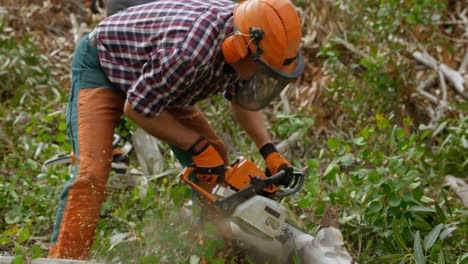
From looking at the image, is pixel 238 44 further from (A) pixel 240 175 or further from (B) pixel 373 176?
(B) pixel 373 176

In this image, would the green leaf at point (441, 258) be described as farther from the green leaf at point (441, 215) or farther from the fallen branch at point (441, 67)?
the fallen branch at point (441, 67)

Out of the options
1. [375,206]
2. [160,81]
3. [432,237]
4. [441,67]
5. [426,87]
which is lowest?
[426,87]

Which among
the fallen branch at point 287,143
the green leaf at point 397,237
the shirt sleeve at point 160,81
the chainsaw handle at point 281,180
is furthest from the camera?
the fallen branch at point 287,143

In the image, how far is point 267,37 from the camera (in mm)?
3738

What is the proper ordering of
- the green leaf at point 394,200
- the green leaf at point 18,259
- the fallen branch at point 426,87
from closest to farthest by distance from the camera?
the green leaf at point 18,259 < the green leaf at point 394,200 < the fallen branch at point 426,87

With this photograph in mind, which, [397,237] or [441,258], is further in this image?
[397,237]

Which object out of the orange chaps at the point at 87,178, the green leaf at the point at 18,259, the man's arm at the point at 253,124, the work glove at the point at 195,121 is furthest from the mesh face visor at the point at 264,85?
the green leaf at the point at 18,259

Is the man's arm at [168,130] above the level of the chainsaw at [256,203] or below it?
above

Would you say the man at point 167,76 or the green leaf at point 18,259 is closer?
the green leaf at point 18,259

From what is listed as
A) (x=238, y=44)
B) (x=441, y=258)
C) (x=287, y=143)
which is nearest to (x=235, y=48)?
(x=238, y=44)

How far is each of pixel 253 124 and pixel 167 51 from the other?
92cm

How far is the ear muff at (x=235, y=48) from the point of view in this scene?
370 cm

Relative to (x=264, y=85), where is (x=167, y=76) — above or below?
above

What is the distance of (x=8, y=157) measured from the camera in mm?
5938
